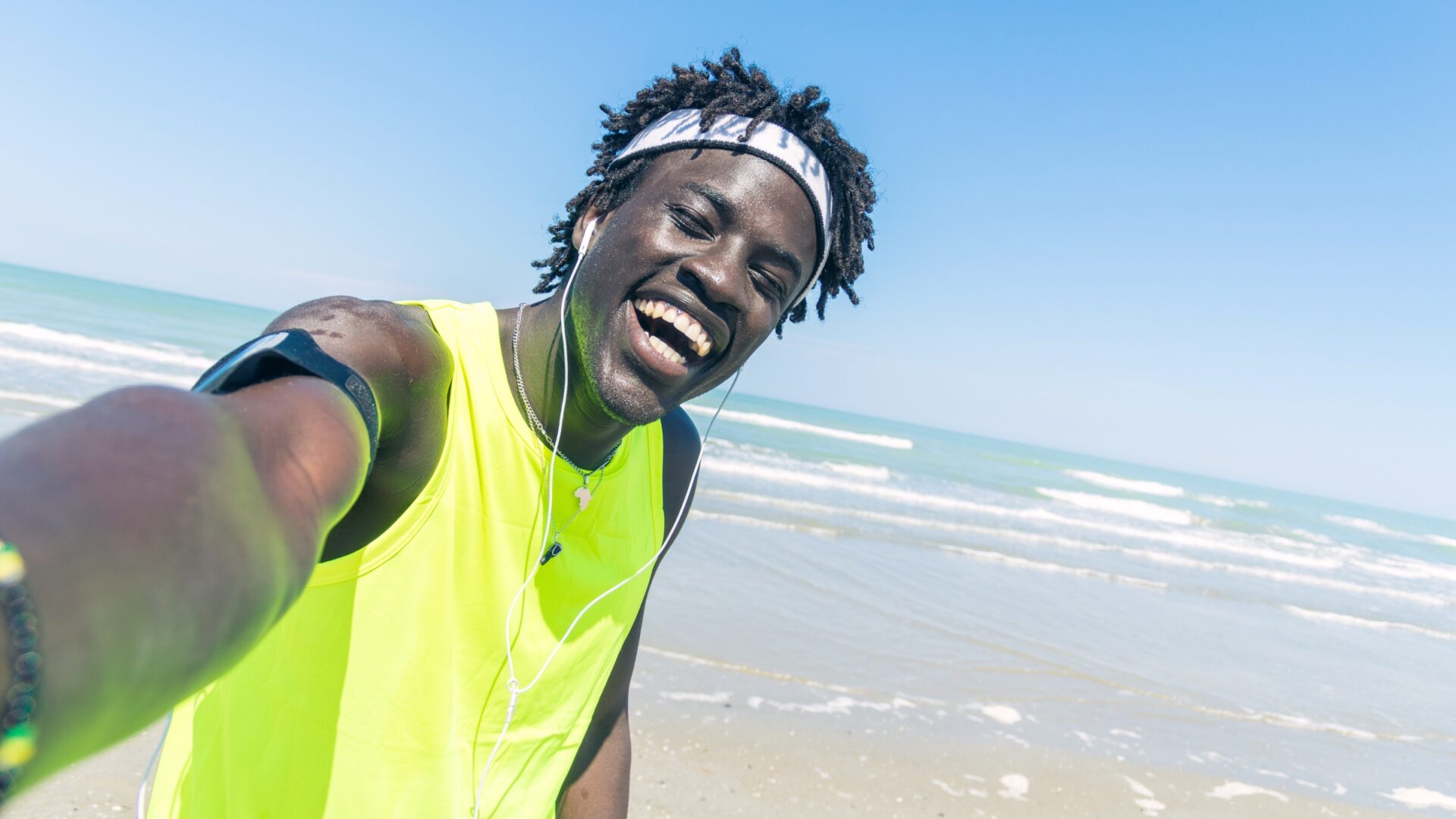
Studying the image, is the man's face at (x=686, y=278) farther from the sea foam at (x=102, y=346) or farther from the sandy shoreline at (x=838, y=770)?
the sea foam at (x=102, y=346)

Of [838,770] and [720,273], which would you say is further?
[838,770]

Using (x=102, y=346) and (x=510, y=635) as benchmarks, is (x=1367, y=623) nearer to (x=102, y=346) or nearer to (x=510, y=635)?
(x=510, y=635)

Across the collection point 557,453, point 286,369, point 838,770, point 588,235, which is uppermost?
point 588,235

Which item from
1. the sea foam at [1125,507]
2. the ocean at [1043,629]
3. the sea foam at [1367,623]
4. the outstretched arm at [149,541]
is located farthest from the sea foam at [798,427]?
the outstretched arm at [149,541]

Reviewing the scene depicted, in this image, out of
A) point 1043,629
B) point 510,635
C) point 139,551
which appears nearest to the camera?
point 139,551

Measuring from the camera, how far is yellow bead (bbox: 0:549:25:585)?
42 cm

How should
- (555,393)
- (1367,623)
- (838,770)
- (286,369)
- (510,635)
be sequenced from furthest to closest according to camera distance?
(1367,623) → (838,770) → (555,393) → (510,635) → (286,369)

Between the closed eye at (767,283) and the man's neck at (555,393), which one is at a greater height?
the closed eye at (767,283)

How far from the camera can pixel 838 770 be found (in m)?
4.32

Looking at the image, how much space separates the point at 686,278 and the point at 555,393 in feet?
1.20

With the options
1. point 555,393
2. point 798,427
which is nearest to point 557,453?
point 555,393

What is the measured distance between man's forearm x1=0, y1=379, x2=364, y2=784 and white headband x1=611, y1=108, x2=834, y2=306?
52.4 inches

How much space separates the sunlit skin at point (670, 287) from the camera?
158 cm

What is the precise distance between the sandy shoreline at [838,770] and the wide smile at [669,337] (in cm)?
281
